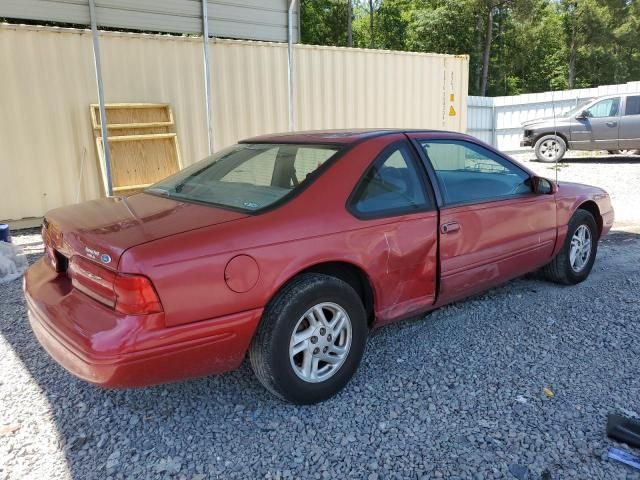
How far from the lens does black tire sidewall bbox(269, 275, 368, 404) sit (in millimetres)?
2643

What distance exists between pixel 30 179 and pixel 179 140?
6.82 feet

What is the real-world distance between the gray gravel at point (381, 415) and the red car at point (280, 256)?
297 mm

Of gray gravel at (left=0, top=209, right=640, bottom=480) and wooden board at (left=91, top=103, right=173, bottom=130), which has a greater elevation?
wooden board at (left=91, top=103, right=173, bottom=130)

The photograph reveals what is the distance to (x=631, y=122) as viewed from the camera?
1398 centimetres

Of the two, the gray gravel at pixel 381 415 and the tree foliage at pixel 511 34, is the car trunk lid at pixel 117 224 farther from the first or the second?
the tree foliage at pixel 511 34

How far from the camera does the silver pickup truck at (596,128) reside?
551 inches

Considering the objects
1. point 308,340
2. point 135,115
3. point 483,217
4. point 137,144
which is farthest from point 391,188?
point 135,115

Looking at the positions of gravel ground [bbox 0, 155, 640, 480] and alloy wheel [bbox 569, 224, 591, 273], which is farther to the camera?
alloy wheel [bbox 569, 224, 591, 273]

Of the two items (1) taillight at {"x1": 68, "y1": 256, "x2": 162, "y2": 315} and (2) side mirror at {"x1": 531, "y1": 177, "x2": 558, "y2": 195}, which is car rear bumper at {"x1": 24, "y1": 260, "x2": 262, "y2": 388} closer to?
(1) taillight at {"x1": 68, "y1": 256, "x2": 162, "y2": 315}

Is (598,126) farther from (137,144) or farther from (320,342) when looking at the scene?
(320,342)

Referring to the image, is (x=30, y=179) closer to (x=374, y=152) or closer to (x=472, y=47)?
(x=374, y=152)

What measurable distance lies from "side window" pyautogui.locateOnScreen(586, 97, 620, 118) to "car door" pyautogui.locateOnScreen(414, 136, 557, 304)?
39.0 ft

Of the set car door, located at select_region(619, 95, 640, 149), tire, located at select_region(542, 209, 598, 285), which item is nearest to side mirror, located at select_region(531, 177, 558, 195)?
tire, located at select_region(542, 209, 598, 285)

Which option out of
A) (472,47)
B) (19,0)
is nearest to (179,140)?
(19,0)
